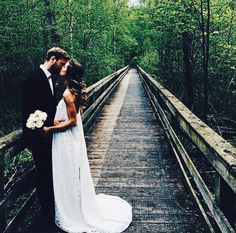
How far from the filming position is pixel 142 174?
5.48 m

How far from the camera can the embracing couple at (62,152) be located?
145 inches

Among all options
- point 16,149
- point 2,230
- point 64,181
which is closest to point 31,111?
point 16,149

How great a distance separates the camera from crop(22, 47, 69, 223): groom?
364 centimetres

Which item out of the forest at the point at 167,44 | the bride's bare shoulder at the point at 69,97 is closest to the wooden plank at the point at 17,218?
the bride's bare shoulder at the point at 69,97

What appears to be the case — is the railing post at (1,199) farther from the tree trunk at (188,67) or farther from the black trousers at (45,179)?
the tree trunk at (188,67)

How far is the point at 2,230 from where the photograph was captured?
321 cm

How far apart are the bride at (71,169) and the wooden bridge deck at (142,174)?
13.4 inches

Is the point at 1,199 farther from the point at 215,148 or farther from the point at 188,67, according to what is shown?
the point at 188,67

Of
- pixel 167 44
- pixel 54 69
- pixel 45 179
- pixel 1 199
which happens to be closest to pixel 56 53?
pixel 54 69

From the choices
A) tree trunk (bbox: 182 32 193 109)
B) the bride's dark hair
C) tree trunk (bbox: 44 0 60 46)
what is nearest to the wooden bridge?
the bride's dark hair

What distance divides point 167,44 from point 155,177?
10378 mm

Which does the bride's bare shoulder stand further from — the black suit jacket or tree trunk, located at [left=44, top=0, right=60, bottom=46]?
tree trunk, located at [left=44, top=0, right=60, bottom=46]

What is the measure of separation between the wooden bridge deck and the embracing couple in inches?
13.5

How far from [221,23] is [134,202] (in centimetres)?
778
